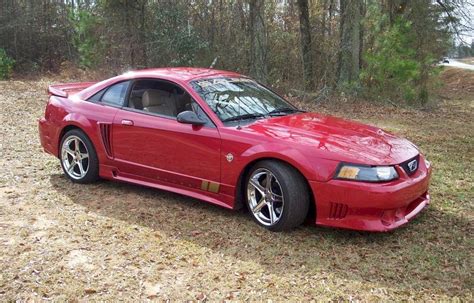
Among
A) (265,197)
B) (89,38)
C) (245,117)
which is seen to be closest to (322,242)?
(265,197)

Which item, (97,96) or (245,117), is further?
(97,96)

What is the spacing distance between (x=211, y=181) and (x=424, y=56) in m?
11.7

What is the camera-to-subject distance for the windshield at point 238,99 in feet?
16.8

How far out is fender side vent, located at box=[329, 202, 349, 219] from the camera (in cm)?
422

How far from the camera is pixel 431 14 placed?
1537 centimetres

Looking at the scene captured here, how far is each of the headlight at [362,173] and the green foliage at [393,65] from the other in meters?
9.83

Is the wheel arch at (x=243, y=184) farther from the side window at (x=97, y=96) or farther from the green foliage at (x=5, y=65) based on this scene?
the green foliage at (x=5, y=65)

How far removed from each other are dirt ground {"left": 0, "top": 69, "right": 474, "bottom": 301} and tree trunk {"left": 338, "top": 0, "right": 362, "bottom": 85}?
859 centimetres

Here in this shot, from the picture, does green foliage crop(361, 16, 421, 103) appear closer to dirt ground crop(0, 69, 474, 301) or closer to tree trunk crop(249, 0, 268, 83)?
tree trunk crop(249, 0, 268, 83)

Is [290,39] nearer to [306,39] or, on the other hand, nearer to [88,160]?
[306,39]

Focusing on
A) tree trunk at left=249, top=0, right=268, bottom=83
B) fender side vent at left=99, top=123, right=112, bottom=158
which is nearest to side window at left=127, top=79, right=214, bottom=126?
fender side vent at left=99, top=123, right=112, bottom=158

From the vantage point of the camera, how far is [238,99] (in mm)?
5379

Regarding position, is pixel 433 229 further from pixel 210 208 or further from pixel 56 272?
pixel 56 272

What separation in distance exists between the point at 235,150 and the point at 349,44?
35.4 feet
